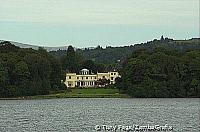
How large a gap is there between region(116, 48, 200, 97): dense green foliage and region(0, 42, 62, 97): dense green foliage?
17.2 meters

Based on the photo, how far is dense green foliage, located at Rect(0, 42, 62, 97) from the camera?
11844 centimetres

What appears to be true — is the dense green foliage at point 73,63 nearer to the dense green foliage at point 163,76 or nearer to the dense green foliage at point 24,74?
the dense green foliage at point 24,74

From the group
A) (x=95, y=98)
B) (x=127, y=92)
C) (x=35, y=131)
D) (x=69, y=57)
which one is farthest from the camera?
(x=69, y=57)

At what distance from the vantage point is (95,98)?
11544 cm

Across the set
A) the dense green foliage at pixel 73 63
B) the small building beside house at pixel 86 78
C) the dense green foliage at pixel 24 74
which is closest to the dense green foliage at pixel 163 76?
the dense green foliage at pixel 24 74

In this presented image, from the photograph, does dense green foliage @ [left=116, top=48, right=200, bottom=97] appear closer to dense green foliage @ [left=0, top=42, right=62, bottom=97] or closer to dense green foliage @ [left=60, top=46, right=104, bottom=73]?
dense green foliage @ [left=0, top=42, right=62, bottom=97]

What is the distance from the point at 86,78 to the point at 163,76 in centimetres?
6486

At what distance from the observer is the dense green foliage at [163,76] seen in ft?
392

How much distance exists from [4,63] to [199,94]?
39.8m

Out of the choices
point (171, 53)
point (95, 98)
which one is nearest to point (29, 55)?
point (95, 98)

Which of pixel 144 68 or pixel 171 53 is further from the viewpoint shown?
pixel 171 53

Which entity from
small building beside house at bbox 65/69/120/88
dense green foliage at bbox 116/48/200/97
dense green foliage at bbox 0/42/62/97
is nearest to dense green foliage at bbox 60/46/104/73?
small building beside house at bbox 65/69/120/88

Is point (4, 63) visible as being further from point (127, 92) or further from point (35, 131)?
point (35, 131)

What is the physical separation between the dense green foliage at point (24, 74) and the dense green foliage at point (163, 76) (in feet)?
56.5
